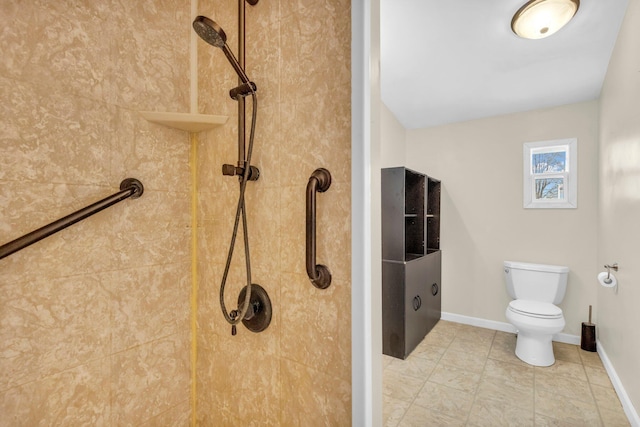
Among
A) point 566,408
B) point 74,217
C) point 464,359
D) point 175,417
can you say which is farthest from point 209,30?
point 464,359

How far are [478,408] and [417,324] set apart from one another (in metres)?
0.89

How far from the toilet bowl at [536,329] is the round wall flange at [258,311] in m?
2.35

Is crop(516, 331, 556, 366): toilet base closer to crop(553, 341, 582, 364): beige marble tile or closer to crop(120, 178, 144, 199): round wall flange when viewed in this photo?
crop(553, 341, 582, 364): beige marble tile

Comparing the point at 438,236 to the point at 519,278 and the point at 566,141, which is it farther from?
the point at 566,141

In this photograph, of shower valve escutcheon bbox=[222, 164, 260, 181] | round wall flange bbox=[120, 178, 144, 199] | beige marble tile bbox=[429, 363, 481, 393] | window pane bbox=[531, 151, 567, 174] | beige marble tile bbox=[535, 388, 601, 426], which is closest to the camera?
shower valve escutcheon bbox=[222, 164, 260, 181]

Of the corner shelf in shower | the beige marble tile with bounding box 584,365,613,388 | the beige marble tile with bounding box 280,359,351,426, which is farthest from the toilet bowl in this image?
the corner shelf in shower

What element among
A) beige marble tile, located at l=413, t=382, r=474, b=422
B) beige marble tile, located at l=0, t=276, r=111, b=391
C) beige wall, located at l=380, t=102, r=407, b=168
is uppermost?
beige wall, located at l=380, t=102, r=407, b=168

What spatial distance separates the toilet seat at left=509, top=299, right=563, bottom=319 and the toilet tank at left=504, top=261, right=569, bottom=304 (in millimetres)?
172

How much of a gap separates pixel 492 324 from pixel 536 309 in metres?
0.86

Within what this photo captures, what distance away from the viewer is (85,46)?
0.96 meters

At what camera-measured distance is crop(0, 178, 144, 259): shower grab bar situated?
784 millimetres

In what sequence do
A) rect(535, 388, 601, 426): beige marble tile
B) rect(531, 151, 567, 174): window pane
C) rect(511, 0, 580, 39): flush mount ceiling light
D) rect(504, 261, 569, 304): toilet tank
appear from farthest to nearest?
rect(531, 151, 567, 174): window pane → rect(504, 261, 569, 304): toilet tank → rect(535, 388, 601, 426): beige marble tile → rect(511, 0, 580, 39): flush mount ceiling light

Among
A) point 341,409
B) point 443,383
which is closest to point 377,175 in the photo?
point 341,409

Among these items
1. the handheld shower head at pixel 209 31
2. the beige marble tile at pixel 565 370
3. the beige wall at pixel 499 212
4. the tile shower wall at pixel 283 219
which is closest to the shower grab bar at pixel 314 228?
the tile shower wall at pixel 283 219
